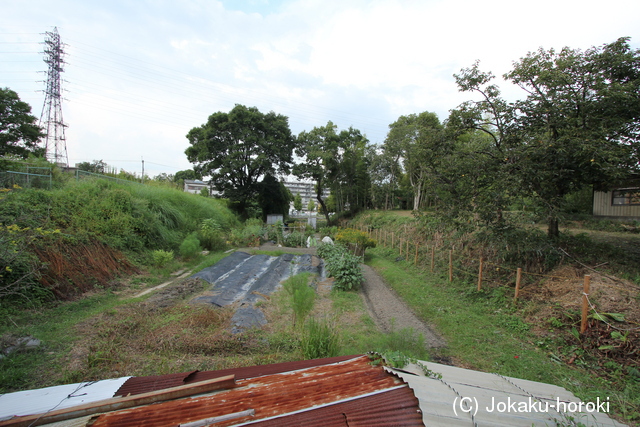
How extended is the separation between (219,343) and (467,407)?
11.5 ft

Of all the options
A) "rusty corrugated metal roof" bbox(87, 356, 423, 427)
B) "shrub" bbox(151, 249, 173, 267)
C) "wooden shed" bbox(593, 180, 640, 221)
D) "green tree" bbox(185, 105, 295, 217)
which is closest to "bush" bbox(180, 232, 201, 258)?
"shrub" bbox(151, 249, 173, 267)

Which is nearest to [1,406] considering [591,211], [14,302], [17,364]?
[17,364]

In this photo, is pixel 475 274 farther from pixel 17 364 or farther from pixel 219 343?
pixel 17 364

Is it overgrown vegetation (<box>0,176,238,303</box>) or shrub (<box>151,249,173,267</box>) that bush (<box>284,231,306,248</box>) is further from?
shrub (<box>151,249,173,267</box>)

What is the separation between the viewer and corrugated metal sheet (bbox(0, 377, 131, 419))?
84.0 inches

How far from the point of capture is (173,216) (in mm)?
12453

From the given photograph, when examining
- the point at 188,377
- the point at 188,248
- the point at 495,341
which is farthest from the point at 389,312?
the point at 188,248

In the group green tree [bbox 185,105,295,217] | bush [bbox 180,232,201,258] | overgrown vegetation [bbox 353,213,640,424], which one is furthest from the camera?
green tree [bbox 185,105,295,217]

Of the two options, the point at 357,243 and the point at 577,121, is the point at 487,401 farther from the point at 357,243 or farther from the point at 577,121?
the point at 357,243

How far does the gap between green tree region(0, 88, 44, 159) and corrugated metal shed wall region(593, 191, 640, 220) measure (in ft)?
102

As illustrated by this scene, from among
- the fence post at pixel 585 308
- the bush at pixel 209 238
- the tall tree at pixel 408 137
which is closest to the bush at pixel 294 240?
the bush at pixel 209 238

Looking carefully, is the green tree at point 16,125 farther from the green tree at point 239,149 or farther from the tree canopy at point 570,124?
the tree canopy at point 570,124

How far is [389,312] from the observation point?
7031 millimetres

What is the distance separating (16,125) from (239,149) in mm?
14503
